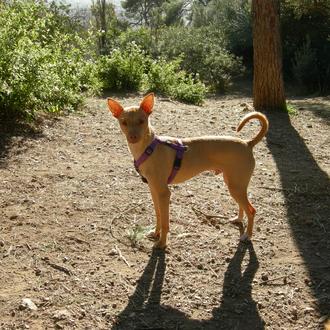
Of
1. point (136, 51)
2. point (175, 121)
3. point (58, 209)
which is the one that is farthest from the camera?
point (136, 51)

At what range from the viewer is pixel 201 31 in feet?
57.4

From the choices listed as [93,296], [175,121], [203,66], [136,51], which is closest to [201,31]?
[203,66]

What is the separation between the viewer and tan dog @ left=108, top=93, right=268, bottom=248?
11.4 feet

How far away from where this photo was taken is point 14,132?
6188 mm

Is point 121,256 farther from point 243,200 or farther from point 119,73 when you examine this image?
point 119,73

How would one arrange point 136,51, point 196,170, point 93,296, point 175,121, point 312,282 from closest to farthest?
1. point 93,296
2. point 312,282
3. point 196,170
4. point 175,121
5. point 136,51

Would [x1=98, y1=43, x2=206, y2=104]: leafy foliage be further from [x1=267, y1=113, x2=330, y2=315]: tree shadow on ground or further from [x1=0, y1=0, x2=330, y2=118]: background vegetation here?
[x1=267, y1=113, x2=330, y2=315]: tree shadow on ground

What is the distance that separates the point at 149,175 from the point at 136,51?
25.7 ft

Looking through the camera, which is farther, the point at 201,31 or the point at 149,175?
the point at 201,31

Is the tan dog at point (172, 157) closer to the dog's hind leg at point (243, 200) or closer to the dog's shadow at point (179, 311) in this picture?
Result: the dog's hind leg at point (243, 200)

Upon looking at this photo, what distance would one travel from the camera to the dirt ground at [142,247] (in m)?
3.06

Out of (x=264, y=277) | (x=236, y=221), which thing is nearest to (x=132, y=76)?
(x=236, y=221)

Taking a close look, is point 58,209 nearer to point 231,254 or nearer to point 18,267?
point 18,267

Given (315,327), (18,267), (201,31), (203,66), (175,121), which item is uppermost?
(201,31)
